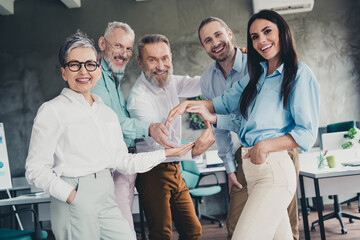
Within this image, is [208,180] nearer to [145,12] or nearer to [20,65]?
[145,12]

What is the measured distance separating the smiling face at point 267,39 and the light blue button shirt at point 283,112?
0.28 ft

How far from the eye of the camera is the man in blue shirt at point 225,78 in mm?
2223

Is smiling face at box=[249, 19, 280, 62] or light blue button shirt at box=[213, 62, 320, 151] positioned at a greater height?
smiling face at box=[249, 19, 280, 62]

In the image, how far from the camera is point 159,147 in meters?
2.38

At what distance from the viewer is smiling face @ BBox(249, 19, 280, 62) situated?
5.80 ft

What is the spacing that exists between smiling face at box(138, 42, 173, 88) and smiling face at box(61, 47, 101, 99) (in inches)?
24.3

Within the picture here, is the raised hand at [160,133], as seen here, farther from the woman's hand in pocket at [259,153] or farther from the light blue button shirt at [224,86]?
the woman's hand in pocket at [259,153]

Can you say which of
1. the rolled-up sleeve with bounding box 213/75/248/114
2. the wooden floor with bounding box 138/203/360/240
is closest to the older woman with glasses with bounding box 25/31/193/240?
the rolled-up sleeve with bounding box 213/75/248/114

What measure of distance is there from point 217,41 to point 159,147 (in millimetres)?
823

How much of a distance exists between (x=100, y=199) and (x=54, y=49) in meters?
5.92

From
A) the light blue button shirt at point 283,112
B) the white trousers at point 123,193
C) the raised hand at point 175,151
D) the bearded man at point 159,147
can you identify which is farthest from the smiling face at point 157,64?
the light blue button shirt at point 283,112

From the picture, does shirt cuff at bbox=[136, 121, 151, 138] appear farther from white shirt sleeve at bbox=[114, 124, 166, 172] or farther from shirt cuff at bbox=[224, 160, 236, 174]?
shirt cuff at bbox=[224, 160, 236, 174]

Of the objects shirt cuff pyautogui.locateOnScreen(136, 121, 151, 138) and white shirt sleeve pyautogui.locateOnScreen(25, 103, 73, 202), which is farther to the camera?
shirt cuff pyautogui.locateOnScreen(136, 121, 151, 138)

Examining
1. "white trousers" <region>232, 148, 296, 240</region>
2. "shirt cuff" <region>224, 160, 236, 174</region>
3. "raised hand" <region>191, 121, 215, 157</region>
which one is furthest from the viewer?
"shirt cuff" <region>224, 160, 236, 174</region>
